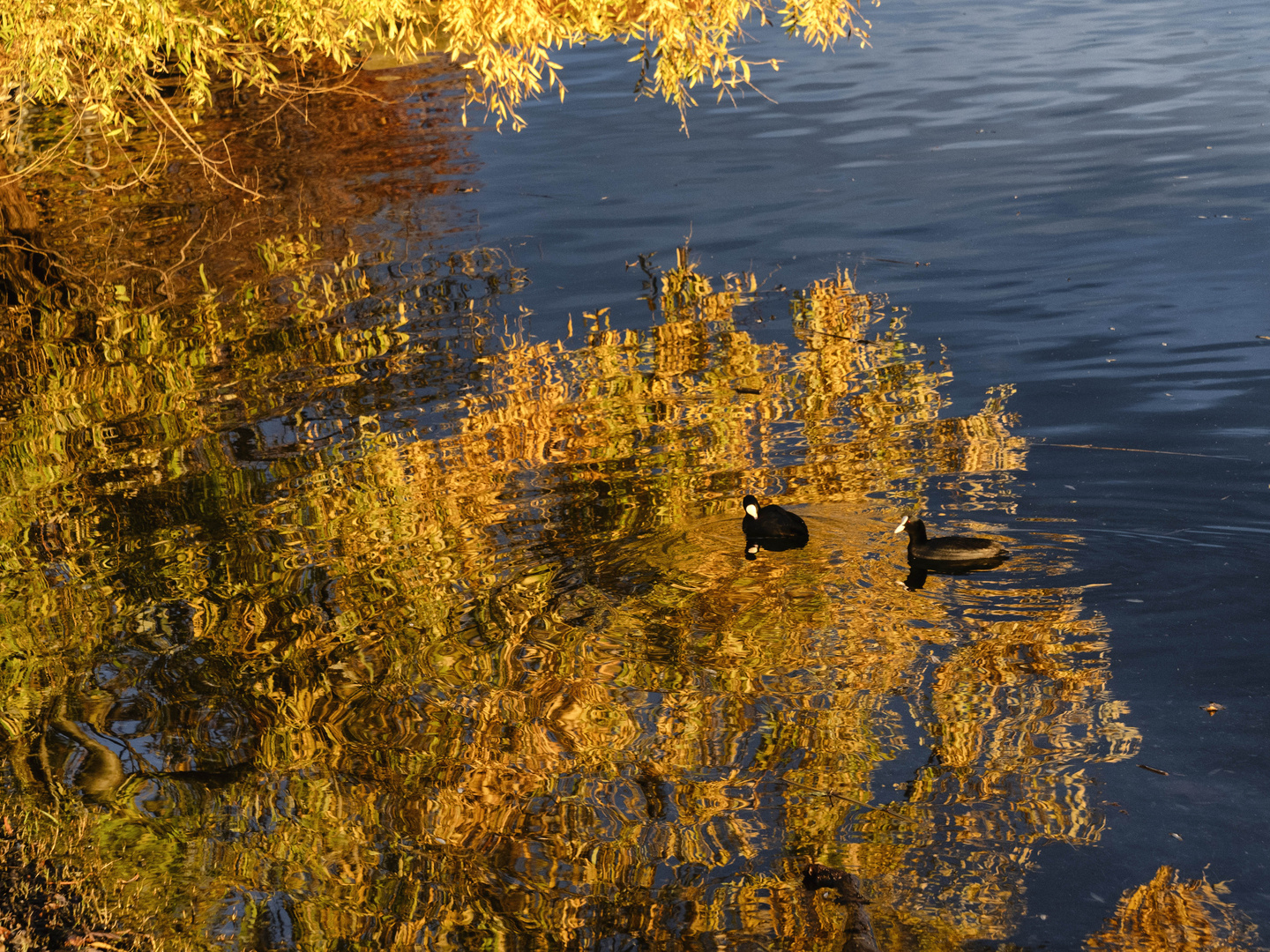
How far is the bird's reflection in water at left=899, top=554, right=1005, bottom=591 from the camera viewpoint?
9.02m

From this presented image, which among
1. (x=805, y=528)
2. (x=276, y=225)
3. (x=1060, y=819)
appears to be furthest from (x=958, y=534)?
(x=276, y=225)

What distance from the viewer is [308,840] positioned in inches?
277

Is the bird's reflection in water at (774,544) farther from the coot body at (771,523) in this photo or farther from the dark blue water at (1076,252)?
the dark blue water at (1076,252)

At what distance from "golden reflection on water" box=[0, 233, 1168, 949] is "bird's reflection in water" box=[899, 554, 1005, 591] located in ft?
0.28

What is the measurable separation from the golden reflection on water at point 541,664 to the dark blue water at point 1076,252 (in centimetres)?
42

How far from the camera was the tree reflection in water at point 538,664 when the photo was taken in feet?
21.5

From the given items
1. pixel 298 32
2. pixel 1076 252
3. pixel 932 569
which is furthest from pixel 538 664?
pixel 1076 252

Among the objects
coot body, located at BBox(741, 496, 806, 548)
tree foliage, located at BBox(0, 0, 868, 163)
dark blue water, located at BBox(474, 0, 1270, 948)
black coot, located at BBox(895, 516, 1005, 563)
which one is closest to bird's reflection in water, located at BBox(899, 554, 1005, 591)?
black coot, located at BBox(895, 516, 1005, 563)

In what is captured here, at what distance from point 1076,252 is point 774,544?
10.1 meters

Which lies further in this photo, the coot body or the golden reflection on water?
the coot body

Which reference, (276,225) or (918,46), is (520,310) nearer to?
(276,225)

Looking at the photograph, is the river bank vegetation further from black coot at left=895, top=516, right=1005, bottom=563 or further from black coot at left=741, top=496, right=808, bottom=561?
black coot at left=895, top=516, right=1005, bottom=563

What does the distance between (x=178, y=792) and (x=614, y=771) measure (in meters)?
2.69

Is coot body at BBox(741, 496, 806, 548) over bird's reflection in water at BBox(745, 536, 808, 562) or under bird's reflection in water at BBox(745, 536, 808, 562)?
over
